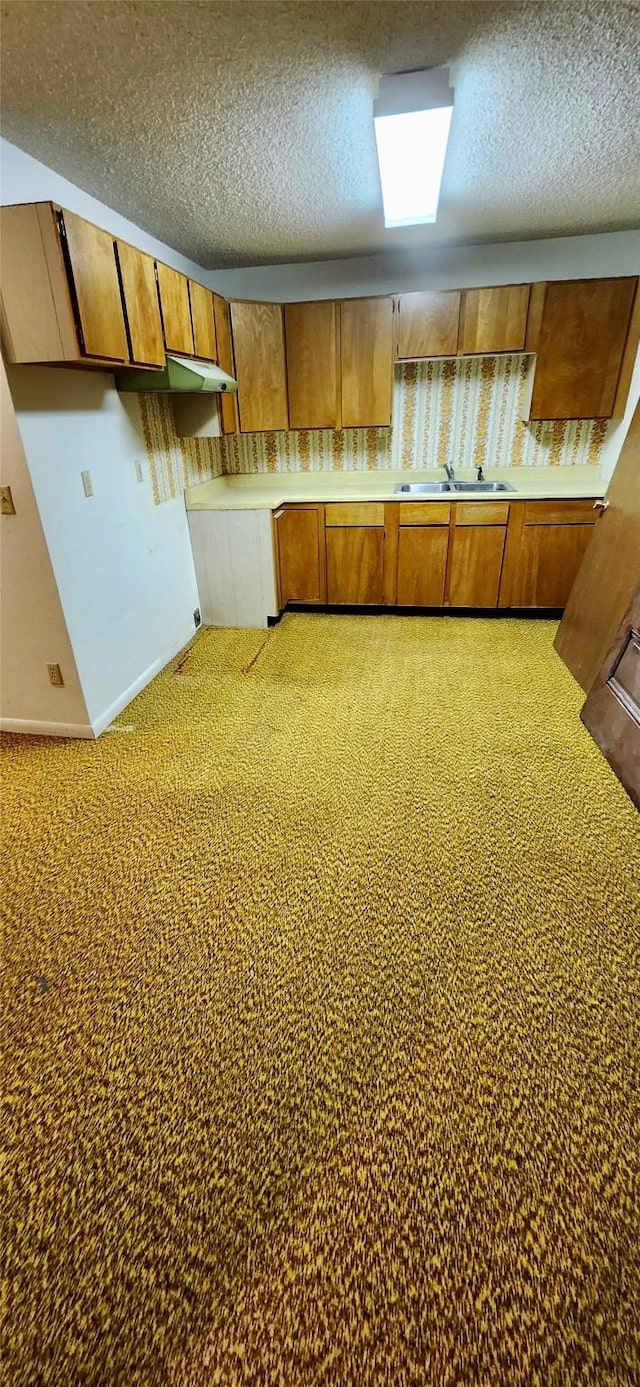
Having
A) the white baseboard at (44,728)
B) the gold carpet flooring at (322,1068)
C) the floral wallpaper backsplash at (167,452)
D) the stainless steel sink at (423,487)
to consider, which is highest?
the floral wallpaper backsplash at (167,452)

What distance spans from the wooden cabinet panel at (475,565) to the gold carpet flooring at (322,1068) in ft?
5.46

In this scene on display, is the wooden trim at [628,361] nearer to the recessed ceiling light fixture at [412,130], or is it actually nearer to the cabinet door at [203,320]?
the recessed ceiling light fixture at [412,130]

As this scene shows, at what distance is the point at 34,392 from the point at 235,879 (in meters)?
2.05

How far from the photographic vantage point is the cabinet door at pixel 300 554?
3.96 metres

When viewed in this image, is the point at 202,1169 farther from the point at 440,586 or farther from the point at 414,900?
the point at 440,586

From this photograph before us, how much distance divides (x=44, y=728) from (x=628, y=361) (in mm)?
4059

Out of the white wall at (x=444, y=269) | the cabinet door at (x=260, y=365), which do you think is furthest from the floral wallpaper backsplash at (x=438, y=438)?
the white wall at (x=444, y=269)

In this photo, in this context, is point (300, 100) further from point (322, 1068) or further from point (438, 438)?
point (322, 1068)

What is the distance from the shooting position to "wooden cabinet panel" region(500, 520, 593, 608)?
373 cm

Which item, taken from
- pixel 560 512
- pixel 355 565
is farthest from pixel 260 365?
pixel 560 512

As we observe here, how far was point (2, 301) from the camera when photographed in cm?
203

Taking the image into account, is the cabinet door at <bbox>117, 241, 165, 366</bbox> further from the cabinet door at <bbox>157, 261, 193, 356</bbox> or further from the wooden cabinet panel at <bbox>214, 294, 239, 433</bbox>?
the wooden cabinet panel at <bbox>214, 294, 239, 433</bbox>

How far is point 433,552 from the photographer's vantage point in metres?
3.94

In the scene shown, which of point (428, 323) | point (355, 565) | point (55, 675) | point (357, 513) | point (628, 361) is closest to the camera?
point (55, 675)
